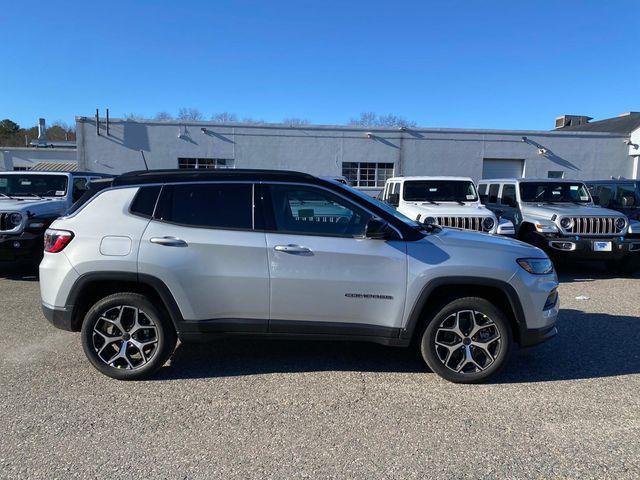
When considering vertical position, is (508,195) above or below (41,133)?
below

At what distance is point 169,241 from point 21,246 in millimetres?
5228

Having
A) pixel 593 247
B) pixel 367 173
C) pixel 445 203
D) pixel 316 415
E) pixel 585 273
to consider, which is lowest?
pixel 316 415

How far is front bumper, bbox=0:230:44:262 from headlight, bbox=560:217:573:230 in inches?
362

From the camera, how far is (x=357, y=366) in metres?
4.46

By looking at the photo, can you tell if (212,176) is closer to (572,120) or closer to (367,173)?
(367,173)

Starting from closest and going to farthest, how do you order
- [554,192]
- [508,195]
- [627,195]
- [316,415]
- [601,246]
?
[316,415] < [601,246] < [554,192] < [508,195] < [627,195]

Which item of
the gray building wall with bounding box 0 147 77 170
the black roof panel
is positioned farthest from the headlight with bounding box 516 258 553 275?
the gray building wall with bounding box 0 147 77 170

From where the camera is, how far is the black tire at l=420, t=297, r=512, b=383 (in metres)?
3.99

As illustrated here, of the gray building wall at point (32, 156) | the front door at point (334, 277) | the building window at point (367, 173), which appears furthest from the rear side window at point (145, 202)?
the gray building wall at point (32, 156)

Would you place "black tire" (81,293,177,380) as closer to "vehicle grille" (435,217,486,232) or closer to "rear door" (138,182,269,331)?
"rear door" (138,182,269,331)

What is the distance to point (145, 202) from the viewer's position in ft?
13.6

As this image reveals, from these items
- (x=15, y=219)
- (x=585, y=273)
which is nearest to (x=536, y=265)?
(x=585, y=273)

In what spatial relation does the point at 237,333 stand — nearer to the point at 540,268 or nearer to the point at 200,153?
the point at 540,268

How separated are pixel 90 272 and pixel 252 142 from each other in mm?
18929
